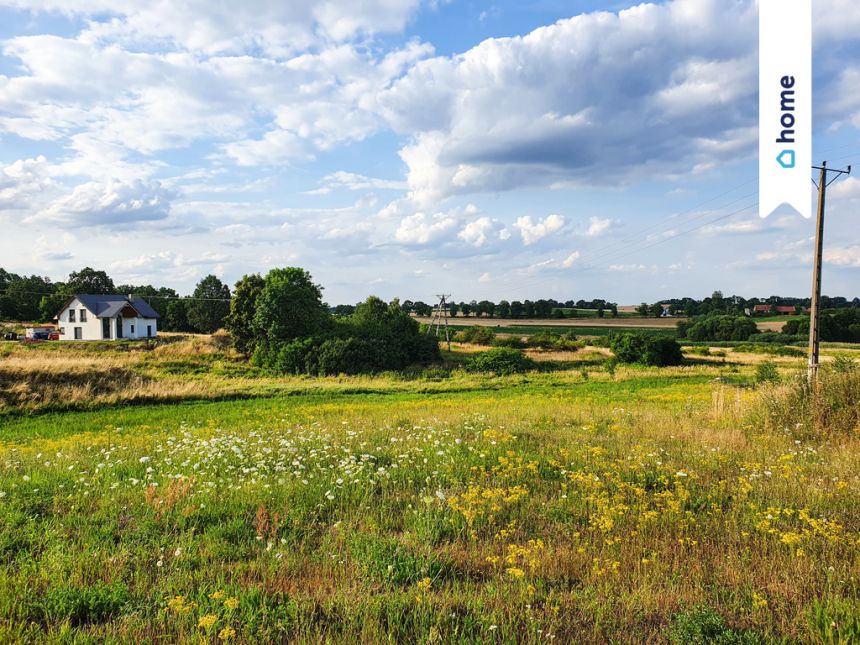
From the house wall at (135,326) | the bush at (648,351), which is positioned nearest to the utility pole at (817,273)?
the bush at (648,351)

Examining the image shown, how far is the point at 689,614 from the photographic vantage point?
4.16m

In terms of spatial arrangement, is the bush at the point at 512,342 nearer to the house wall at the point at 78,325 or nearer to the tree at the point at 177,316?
the house wall at the point at 78,325

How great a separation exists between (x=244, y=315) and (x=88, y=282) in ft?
185

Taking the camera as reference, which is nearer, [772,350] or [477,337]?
[772,350]

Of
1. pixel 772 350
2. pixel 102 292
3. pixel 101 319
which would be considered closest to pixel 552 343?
pixel 772 350

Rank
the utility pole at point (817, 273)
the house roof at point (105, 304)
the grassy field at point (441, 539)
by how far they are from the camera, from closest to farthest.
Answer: the grassy field at point (441, 539) → the utility pole at point (817, 273) → the house roof at point (105, 304)

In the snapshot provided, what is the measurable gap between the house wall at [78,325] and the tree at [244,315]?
20267 millimetres

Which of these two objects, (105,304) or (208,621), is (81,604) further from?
(105,304)

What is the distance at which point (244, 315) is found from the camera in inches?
2068

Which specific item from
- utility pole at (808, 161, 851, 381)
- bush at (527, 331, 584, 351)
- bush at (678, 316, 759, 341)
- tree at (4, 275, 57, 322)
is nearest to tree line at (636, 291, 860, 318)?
bush at (678, 316, 759, 341)

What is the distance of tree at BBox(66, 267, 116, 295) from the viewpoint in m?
88.9

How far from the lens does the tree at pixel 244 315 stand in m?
52.5

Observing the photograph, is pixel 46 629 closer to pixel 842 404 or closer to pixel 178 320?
pixel 842 404

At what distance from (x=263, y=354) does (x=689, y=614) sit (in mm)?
47169
